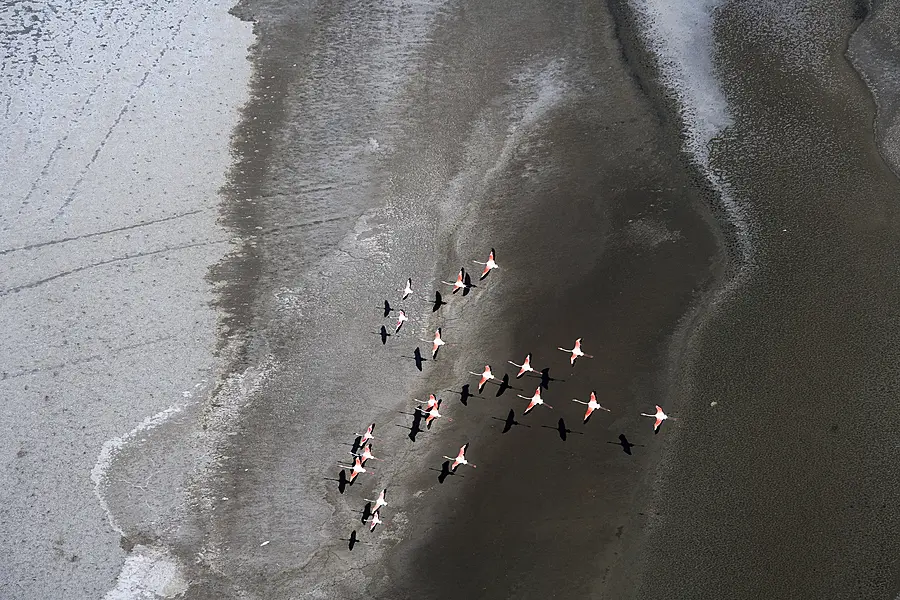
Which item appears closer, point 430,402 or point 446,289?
point 430,402

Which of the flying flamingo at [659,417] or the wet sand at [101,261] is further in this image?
the flying flamingo at [659,417]

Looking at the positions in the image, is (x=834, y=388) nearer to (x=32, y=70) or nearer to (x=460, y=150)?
(x=460, y=150)

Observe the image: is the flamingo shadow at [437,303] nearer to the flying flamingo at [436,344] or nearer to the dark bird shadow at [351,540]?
the flying flamingo at [436,344]

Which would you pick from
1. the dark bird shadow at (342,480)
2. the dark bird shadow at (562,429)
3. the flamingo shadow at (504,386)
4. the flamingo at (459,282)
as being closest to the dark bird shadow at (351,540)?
the dark bird shadow at (342,480)

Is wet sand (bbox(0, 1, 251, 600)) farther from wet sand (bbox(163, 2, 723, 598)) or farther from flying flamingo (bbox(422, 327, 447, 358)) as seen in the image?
flying flamingo (bbox(422, 327, 447, 358))

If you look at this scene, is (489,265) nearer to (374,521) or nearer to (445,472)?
(445,472)

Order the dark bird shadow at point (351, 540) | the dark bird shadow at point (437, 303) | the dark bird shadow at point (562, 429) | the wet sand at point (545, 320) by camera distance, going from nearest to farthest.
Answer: the wet sand at point (545, 320) < the dark bird shadow at point (351, 540) < the dark bird shadow at point (562, 429) < the dark bird shadow at point (437, 303)

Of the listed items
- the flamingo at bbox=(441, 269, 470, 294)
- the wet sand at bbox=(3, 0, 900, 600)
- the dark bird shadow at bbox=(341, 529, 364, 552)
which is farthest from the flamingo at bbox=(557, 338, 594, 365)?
the dark bird shadow at bbox=(341, 529, 364, 552)

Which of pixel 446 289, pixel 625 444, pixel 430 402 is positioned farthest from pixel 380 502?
pixel 446 289

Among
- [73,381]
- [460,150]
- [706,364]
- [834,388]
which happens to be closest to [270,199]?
[460,150]
